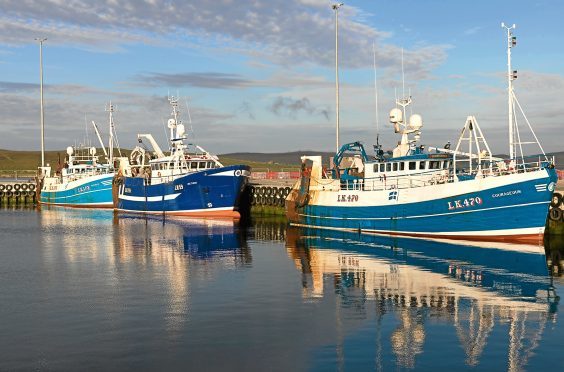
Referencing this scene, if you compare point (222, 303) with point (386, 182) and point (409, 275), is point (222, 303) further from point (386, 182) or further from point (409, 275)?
point (386, 182)

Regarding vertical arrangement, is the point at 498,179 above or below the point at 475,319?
above

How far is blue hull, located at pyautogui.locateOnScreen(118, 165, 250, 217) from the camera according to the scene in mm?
61469

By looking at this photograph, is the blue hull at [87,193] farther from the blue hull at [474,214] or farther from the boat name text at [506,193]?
the boat name text at [506,193]

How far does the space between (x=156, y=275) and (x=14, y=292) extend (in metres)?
6.27

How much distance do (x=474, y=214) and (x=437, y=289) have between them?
13662mm

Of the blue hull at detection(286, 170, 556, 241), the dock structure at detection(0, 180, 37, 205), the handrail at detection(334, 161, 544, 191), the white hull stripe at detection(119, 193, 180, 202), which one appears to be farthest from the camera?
the dock structure at detection(0, 180, 37, 205)

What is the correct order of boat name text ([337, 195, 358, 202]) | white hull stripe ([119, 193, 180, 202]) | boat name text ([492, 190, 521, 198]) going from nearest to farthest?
boat name text ([492, 190, 521, 198]), boat name text ([337, 195, 358, 202]), white hull stripe ([119, 193, 180, 202])

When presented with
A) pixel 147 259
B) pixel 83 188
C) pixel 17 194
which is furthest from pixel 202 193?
pixel 17 194

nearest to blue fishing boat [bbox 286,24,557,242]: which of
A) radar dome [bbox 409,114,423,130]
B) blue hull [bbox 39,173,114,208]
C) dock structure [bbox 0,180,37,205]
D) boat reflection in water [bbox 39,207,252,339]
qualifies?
radar dome [bbox 409,114,423,130]

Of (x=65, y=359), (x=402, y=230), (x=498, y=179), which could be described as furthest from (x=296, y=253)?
(x=65, y=359)

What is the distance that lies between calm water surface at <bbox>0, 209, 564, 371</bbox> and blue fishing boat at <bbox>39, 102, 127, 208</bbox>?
39.4m

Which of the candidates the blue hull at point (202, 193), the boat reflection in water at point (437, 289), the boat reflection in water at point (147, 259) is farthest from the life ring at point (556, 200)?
the blue hull at point (202, 193)

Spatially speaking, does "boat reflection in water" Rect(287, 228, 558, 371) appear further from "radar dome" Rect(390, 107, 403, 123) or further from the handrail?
"radar dome" Rect(390, 107, 403, 123)

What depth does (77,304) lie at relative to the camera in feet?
76.0
